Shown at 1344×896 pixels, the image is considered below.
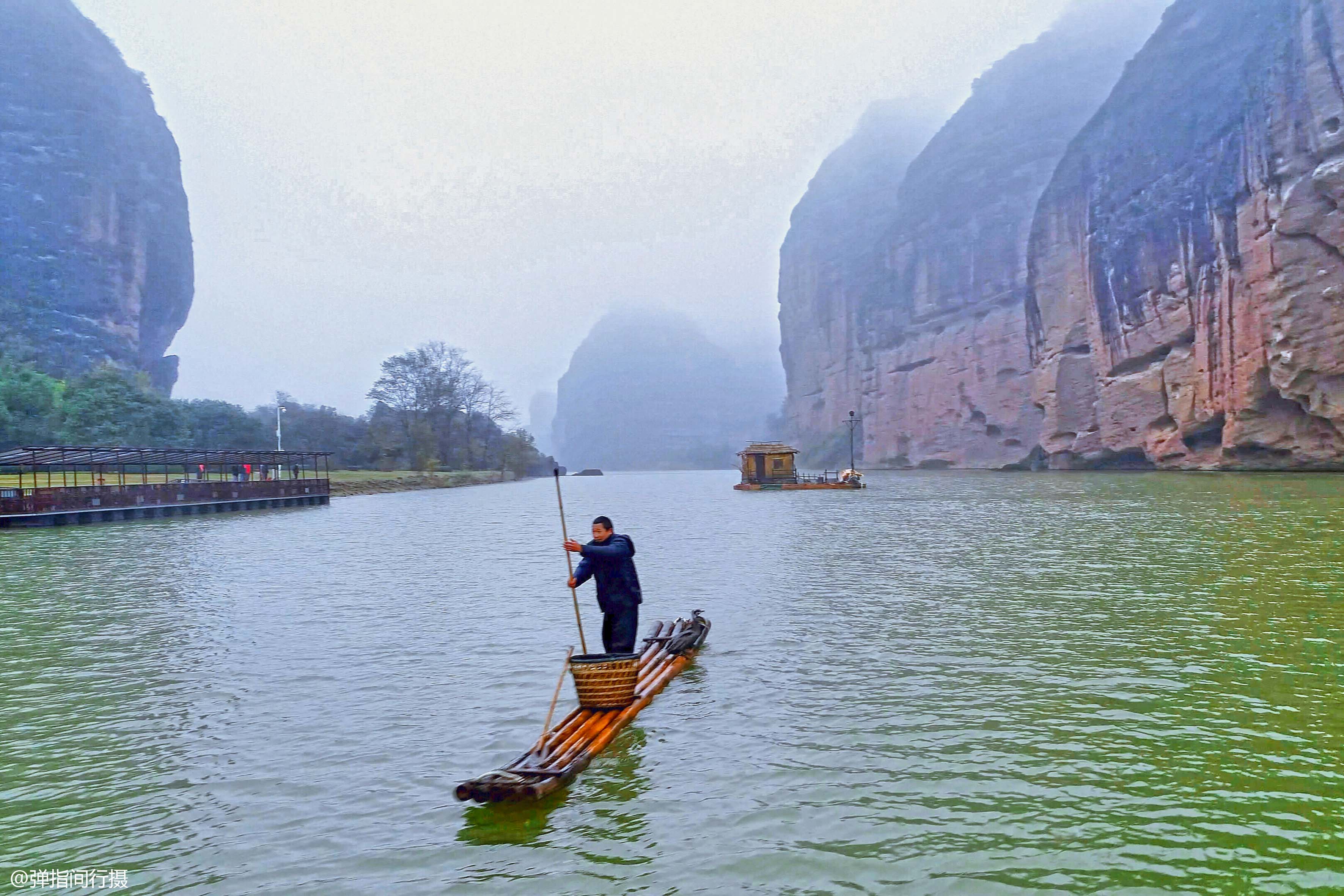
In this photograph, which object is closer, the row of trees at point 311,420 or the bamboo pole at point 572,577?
the bamboo pole at point 572,577

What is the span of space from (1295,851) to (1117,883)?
1427 millimetres

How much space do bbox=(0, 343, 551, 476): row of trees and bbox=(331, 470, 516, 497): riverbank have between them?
9.03 ft

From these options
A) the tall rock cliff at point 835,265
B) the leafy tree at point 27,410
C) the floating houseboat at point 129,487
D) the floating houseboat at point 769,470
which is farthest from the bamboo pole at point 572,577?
the tall rock cliff at point 835,265

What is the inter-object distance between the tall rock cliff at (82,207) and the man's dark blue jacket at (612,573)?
110 m

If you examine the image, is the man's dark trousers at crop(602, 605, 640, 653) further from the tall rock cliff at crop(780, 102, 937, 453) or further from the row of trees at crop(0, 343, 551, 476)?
the tall rock cliff at crop(780, 102, 937, 453)

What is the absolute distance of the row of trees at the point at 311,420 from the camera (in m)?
70.2

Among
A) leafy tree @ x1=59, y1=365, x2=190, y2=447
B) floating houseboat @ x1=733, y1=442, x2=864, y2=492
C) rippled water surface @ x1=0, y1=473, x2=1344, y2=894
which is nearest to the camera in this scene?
rippled water surface @ x1=0, y1=473, x2=1344, y2=894

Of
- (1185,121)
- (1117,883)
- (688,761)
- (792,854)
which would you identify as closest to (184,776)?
(688,761)

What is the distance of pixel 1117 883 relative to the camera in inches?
222

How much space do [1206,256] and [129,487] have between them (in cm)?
7026

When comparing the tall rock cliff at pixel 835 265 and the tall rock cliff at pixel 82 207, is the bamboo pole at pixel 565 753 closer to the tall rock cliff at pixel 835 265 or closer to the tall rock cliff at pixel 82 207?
the tall rock cliff at pixel 82 207

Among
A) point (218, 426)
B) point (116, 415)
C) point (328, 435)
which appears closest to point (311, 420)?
point (328, 435)

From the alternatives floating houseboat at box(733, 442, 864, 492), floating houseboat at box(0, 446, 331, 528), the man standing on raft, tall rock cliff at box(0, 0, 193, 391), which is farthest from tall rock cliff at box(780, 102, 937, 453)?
the man standing on raft

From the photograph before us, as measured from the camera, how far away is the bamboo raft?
702 cm
